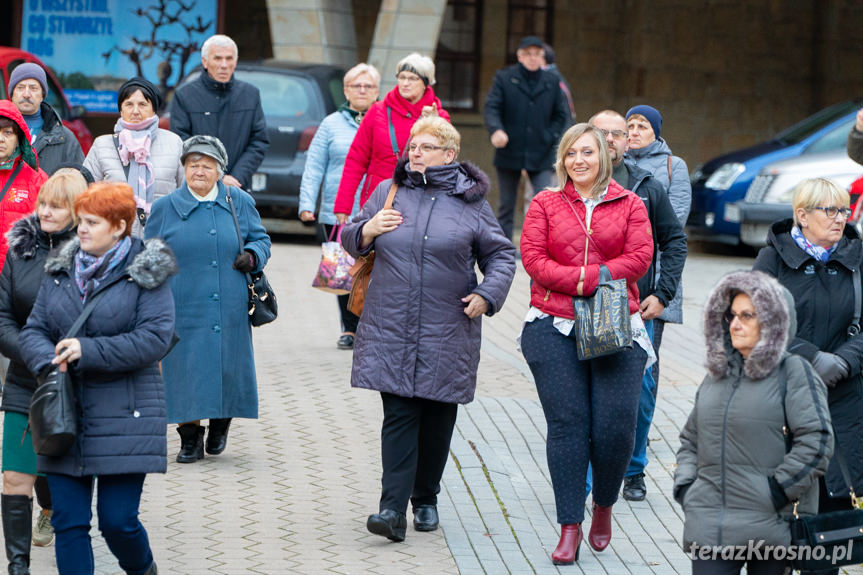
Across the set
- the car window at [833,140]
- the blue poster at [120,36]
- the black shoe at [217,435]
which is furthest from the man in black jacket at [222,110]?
the blue poster at [120,36]

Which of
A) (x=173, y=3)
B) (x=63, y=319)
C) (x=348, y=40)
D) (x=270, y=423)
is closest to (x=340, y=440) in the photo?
(x=270, y=423)

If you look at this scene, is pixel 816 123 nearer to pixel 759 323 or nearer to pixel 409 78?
pixel 409 78

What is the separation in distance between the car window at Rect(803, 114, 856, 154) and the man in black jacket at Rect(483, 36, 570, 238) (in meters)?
3.19

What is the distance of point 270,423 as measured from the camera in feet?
26.6

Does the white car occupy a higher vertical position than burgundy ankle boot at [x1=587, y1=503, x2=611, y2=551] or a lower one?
higher

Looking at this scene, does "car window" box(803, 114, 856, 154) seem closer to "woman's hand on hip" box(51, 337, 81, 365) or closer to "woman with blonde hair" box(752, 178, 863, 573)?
"woman with blonde hair" box(752, 178, 863, 573)

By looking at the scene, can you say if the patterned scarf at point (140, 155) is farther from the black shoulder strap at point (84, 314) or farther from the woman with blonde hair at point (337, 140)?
the black shoulder strap at point (84, 314)

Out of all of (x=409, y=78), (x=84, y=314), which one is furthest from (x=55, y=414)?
(x=409, y=78)

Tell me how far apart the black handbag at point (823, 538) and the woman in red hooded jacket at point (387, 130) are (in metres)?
4.68

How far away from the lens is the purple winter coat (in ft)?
19.8

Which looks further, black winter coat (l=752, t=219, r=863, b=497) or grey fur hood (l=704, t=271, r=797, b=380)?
black winter coat (l=752, t=219, r=863, b=497)

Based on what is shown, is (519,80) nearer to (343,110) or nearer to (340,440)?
(343,110)

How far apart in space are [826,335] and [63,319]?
9.30 feet

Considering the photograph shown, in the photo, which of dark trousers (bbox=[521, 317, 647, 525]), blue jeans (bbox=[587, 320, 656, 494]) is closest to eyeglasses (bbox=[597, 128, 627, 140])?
blue jeans (bbox=[587, 320, 656, 494])
